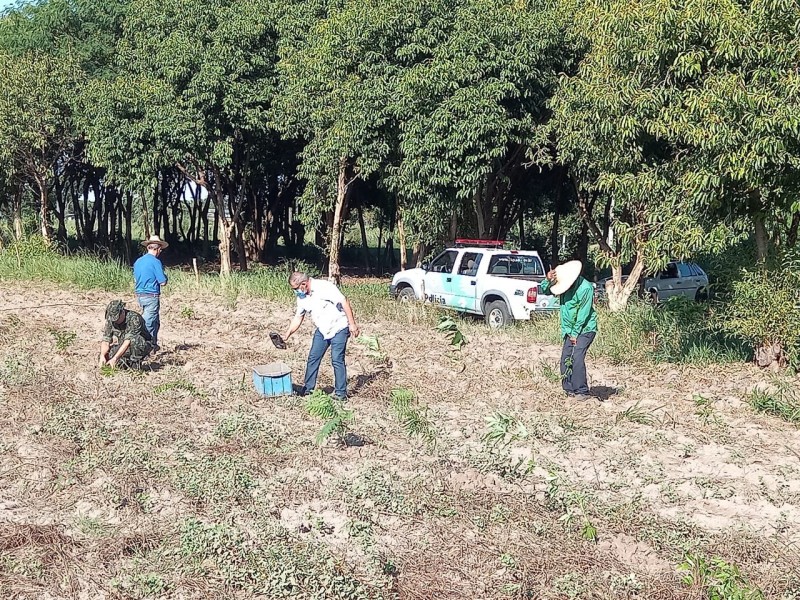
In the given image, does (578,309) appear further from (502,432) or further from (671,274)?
(671,274)

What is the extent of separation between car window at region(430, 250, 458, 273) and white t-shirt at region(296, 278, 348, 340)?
7007mm

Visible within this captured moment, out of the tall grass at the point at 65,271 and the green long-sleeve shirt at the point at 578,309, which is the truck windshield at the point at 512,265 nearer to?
the green long-sleeve shirt at the point at 578,309

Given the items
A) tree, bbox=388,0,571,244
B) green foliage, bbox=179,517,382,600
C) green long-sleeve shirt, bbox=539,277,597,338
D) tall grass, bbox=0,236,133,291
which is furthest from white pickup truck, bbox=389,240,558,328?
green foliage, bbox=179,517,382,600

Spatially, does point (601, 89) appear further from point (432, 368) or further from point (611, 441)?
point (611, 441)

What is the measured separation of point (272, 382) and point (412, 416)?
6.26 ft

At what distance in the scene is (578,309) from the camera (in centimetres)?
941

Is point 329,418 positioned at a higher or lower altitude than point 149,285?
lower

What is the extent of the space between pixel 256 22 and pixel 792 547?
18.8 meters

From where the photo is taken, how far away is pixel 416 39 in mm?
17297

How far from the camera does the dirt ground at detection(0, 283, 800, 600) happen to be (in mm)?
5152

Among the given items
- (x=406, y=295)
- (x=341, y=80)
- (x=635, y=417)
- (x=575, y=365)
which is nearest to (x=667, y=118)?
(x=575, y=365)

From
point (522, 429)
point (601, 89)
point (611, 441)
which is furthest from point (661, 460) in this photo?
point (601, 89)

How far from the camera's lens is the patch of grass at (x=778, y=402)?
877cm

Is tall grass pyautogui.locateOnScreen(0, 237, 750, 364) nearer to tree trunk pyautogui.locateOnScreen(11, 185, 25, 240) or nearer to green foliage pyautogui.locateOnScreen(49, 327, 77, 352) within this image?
green foliage pyautogui.locateOnScreen(49, 327, 77, 352)
